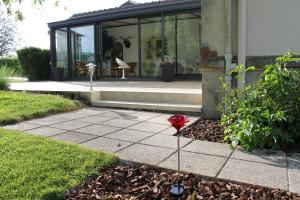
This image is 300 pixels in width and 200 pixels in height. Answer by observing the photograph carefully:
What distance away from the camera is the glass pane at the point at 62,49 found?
13.6 meters

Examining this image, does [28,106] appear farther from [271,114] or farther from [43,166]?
[271,114]

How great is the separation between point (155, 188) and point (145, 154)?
88 cm

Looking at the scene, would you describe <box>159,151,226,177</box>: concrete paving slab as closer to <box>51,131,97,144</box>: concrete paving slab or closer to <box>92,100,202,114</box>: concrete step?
<box>51,131,97,144</box>: concrete paving slab

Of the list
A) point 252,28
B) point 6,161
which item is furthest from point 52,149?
point 252,28

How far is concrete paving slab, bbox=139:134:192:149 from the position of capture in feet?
13.3

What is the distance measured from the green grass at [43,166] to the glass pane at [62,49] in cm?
1009

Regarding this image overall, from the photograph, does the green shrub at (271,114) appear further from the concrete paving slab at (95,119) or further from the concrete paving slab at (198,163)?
the concrete paving slab at (95,119)

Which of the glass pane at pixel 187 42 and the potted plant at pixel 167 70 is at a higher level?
the glass pane at pixel 187 42

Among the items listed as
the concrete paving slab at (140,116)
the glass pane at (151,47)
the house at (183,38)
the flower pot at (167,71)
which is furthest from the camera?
the glass pane at (151,47)

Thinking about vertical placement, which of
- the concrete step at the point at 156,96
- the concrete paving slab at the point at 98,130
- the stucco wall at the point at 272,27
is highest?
the stucco wall at the point at 272,27

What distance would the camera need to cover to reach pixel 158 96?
6789mm

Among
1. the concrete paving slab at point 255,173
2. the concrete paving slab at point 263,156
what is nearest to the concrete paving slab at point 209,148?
the concrete paving slab at point 263,156

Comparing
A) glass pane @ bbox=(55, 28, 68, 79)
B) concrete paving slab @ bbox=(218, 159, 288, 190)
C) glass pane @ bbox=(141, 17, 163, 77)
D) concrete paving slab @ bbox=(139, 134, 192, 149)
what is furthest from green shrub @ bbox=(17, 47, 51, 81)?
concrete paving slab @ bbox=(218, 159, 288, 190)

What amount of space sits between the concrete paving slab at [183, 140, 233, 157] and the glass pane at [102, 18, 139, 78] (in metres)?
8.77
